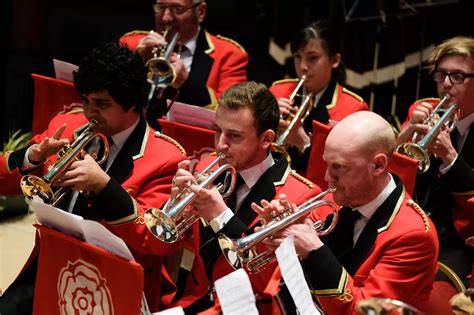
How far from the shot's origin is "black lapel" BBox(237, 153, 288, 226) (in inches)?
127

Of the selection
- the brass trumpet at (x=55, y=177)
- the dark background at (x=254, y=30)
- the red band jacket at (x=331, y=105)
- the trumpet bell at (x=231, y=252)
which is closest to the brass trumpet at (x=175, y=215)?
the trumpet bell at (x=231, y=252)

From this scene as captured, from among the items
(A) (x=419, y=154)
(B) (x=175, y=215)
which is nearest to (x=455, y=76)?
(A) (x=419, y=154)

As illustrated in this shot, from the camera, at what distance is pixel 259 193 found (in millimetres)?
3242

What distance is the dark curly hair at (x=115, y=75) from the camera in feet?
11.4

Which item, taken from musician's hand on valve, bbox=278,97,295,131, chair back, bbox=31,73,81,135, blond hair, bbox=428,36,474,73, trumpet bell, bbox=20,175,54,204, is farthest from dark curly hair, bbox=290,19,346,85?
trumpet bell, bbox=20,175,54,204

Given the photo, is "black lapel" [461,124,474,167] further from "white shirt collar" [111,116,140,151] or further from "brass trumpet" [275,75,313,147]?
"white shirt collar" [111,116,140,151]

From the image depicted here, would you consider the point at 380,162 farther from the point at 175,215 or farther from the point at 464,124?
the point at 464,124

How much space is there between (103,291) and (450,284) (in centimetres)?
145

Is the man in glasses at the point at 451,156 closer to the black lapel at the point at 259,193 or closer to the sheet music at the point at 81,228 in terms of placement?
the black lapel at the point at 259,193

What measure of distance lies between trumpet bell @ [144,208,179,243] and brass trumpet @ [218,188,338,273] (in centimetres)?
21

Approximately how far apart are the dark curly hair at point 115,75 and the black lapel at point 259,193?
0.65 meters

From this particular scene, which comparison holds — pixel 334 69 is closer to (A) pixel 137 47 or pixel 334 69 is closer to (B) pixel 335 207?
(A) pixel 137 47

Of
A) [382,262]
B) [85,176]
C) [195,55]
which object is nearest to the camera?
[382,262]

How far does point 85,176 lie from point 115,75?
51 cm
